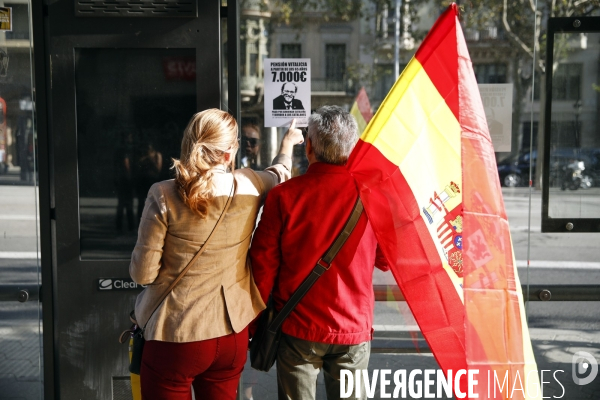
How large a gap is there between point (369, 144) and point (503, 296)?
2.46ft

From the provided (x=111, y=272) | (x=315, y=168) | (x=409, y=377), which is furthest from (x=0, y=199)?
(x=409, y=377)

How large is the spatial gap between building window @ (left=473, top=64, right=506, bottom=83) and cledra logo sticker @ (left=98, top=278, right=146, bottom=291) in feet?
7.19

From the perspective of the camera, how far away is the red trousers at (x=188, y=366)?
2.72 meters

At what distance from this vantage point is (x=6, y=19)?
12.0 ft

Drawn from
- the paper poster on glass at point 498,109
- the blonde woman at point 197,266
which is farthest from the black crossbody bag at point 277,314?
the paper poster on glass at point 498,109

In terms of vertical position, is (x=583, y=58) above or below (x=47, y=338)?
above

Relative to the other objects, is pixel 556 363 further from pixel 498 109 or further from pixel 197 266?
pixel 197 266

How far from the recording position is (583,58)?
3.97 meters

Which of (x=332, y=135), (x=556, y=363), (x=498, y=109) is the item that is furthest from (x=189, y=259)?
(x=556, y=363)

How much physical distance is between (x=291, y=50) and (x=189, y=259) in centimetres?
158

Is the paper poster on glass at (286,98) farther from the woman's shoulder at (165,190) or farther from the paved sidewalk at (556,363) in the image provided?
the paved sidewalk at (556,363)

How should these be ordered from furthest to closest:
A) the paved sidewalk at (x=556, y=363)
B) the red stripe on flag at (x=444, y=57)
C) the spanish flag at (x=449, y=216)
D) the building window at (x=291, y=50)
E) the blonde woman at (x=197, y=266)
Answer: the paved sidewalk at (x=556, y=363) → the building window at (x=291, y=50) → the blonde woman at (x=197, y=266) → the red stripe on flag at (x=444, y=57) → the spanish flag at (x=449, y=216)

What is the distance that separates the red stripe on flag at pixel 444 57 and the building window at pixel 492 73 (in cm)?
138

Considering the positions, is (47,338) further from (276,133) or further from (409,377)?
(409,377)
